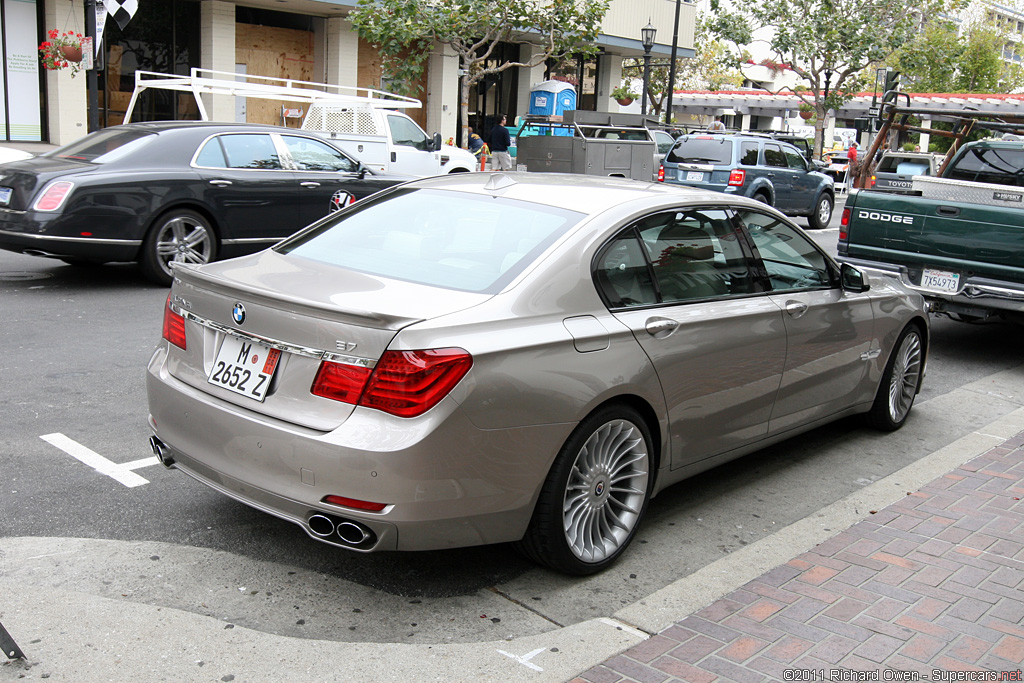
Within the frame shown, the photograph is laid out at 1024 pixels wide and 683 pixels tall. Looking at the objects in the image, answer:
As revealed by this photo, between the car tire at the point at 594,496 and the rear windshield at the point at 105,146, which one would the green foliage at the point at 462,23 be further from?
the car tire at the point at 594,496

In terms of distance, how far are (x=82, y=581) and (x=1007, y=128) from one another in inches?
435

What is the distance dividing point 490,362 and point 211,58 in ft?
79.3

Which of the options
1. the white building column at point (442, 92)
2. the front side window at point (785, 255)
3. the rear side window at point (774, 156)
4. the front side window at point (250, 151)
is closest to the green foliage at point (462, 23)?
the white building column at point (442, 92)

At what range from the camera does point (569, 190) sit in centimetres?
469

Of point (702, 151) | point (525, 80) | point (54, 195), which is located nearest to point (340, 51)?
point (525, 80)

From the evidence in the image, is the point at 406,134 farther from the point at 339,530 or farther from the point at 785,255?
the point at 339,530

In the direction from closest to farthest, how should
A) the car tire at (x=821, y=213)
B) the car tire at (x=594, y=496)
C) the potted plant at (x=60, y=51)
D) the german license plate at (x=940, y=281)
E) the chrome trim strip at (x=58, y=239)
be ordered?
the car tire at (x=594, y=496) → the german license plate at (x=940, y=281) → the chrome trim strip at (x=58, y=239) → the potted plant at (x=60, y=51) → the car tire at (x=821, y=213)

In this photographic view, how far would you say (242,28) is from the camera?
1051 inches

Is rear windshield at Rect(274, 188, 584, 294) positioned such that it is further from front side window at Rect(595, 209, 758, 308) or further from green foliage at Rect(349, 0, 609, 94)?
green foliage at Rect(349, 0, 609, 94)

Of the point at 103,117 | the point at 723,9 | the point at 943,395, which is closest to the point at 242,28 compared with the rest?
the point at 103,117

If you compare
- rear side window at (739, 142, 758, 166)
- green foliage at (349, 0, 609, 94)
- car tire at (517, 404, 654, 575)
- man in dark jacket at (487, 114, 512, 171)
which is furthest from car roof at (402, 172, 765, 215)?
man in dark jacket at (487, 114, 512, 171)

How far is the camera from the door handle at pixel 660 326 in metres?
4.25

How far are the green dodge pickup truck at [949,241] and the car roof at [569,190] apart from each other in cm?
398

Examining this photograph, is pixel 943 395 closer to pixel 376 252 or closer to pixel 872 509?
pixel 872 509
